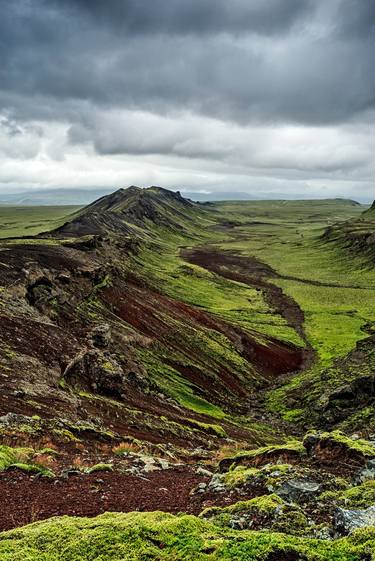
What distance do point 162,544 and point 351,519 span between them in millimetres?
5836

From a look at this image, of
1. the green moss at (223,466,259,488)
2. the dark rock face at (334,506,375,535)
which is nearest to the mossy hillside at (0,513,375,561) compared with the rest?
the dark rock face at (334,506,375,535)

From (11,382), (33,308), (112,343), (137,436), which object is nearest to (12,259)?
(33,308)

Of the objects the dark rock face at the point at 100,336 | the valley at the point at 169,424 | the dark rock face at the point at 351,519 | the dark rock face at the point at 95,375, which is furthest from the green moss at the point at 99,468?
the dark rock face at the point at 100,336

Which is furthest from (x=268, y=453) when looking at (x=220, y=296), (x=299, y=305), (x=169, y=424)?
(x=299, y=305)

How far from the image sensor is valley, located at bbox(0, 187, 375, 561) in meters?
11.9

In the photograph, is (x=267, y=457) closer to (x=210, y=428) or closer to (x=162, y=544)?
(x=162, y=544)

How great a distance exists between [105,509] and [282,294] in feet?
430

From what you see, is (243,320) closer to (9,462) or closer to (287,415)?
(287,415)

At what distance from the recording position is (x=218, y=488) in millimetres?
17906

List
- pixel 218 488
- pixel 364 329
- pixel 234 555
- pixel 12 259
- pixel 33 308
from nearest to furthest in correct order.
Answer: pixel 234 555, pixel 218 488, pixel 33 308, pixel 12 259, pixel 364 329

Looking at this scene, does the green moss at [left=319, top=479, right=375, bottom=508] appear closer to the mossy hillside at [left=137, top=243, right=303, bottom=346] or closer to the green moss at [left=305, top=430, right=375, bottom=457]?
the green moss at [left=305, top=430, right=375, bottom=457]

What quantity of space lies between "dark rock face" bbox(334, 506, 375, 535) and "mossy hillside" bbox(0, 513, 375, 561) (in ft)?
4.07

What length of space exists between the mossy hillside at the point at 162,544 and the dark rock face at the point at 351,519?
4.07 feet

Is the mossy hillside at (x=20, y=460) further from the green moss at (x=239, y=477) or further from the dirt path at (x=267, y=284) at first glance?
the dirt path at (x=267, y=284)
